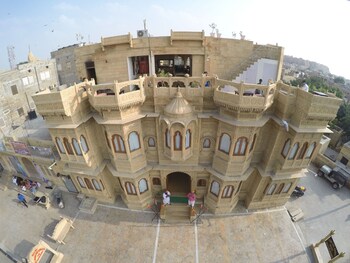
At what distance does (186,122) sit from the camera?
13273mm

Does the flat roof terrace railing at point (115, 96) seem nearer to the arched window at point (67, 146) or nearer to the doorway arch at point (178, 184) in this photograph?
the arched window at point (67, 146)

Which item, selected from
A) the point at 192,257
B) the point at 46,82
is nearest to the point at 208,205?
the point at 192,257

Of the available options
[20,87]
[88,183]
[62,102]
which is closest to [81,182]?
[88,183]

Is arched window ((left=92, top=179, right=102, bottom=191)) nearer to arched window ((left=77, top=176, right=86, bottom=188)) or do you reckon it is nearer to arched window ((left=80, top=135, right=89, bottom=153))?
arched window ((left=77, top=176, right=86, bottom=188))

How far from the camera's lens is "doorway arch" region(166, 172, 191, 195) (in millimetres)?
19619

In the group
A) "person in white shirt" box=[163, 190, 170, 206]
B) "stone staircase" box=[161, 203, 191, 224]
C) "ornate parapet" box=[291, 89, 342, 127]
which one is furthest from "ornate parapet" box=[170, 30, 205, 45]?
"stone staircase" box=[161, 203, 191, 224]

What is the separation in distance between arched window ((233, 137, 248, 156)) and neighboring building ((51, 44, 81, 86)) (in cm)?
3401

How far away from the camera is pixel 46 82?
117 ft

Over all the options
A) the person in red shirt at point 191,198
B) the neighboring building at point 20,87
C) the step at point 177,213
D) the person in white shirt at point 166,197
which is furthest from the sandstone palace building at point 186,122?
the neighboring building at point 20,87

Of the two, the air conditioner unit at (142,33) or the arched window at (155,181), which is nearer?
the air conditioner unit at (142,33)

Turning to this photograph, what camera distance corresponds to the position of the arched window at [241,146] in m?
14.0

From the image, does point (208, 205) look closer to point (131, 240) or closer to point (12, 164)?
point (131, 240)

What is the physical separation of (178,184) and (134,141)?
7884 millimetres

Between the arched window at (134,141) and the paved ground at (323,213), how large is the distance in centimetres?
1571
